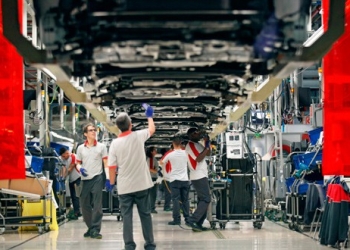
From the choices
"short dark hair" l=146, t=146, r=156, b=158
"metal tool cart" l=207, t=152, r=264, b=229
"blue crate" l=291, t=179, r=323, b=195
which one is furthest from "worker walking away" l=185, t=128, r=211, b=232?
"short dark hair" l=146, t=146, r=156, b=158

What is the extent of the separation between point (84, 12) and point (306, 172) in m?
7.37

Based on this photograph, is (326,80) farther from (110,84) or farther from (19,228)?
(19,228)

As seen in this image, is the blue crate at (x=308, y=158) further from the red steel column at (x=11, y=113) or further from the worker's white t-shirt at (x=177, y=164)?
the red steel column at (x=11, y=113)

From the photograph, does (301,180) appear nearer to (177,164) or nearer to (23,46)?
(177,164)

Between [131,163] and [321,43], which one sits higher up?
[321,43]

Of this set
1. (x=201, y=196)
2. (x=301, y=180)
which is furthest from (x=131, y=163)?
(x=301, y=180)

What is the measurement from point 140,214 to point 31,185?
428 centimetres

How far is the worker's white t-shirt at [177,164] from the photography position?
11.8m

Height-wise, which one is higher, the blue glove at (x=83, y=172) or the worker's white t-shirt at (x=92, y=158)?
the worker's white t-shirt at (x=92, y=158)

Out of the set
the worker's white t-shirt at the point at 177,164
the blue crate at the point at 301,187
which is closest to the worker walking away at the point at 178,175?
the worker's white t-shirt at the point at 177,164

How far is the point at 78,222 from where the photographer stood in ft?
44.9

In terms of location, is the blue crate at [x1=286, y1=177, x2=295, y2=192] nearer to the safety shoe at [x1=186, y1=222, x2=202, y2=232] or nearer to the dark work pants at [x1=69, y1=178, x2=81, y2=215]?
the safety shoe at [x1=186, y1=222, x2=202, y2=232]

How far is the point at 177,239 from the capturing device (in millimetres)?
9719

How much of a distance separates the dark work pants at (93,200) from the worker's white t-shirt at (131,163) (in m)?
2.36
